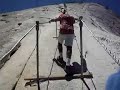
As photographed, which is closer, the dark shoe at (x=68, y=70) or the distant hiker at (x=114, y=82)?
the distant hiker at (x=114, y=82)

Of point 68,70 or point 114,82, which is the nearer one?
point 114,82

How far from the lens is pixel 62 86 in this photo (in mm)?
7641

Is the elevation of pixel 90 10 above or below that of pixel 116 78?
below

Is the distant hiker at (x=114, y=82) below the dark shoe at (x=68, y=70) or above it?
above

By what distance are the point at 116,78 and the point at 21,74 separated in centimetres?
447

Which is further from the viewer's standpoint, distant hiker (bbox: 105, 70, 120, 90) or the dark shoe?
the dark shoe

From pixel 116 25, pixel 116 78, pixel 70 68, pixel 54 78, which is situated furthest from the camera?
pixel 116 25

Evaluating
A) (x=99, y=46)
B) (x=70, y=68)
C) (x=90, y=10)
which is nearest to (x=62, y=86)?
(x=70, y=68)

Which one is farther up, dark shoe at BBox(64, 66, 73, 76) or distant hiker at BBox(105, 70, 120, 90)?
distant hiker at BBox(105, 70, 120, 90)

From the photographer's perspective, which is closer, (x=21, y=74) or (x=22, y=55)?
(x=21, y=74)

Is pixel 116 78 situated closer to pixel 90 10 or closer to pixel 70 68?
pixel 70 68

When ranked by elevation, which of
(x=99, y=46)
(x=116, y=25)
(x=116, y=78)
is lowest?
(x=116, y=25)

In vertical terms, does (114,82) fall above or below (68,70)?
above

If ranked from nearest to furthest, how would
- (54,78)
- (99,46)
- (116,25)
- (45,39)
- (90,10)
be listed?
1. (54,78)
2. (99,46)
3. (45,39)
4. (116,25)
5. (90,10)
